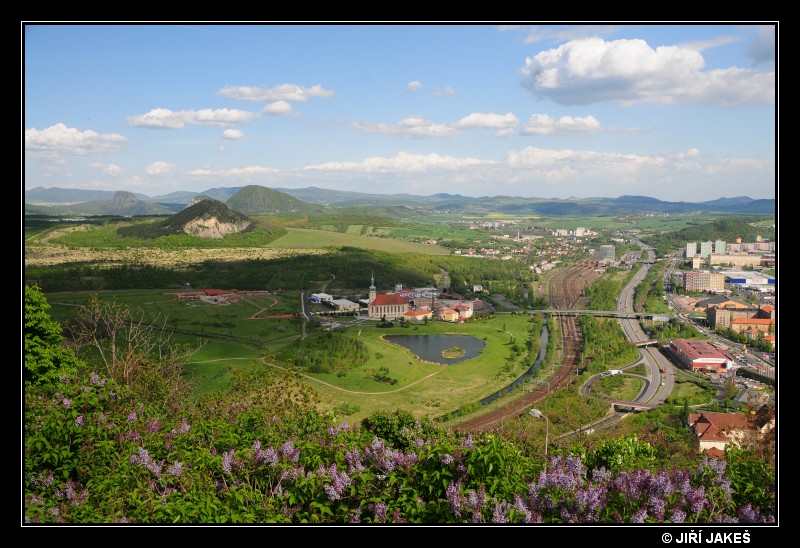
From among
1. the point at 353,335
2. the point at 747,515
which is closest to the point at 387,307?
the point at 353,335

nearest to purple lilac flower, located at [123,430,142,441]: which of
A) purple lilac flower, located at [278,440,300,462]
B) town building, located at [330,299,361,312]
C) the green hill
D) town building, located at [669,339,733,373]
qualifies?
purple lilac flower, located at [278,440,300,462]

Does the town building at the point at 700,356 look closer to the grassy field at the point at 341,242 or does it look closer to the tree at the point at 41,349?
the tree at the point at 41,349

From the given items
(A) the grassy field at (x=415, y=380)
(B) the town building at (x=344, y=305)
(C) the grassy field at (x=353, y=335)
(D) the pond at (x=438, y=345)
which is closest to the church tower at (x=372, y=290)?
(B) the town building at (x=344, y=305)

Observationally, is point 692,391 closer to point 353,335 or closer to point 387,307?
point 353,335

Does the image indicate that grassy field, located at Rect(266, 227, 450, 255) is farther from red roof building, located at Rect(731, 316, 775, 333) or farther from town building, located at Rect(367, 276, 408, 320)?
red roof building, located at Rect(731, 316, 775, 333)
